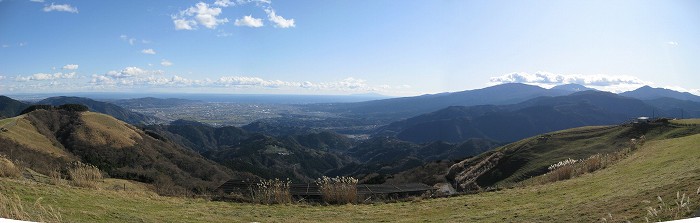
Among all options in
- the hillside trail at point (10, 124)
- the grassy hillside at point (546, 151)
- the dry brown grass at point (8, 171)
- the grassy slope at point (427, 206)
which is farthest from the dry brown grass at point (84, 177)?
the hillside trail at point (10, 124)

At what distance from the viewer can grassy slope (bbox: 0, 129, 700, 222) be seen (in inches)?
340

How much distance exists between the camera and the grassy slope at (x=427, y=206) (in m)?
8.63

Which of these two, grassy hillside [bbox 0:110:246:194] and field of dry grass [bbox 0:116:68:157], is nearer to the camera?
field of dry grass [bbox 0:116:68:157]

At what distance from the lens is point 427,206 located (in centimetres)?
1269

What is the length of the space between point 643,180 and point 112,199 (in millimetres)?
14288

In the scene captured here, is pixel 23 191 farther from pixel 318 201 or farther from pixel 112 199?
pixel 318 201

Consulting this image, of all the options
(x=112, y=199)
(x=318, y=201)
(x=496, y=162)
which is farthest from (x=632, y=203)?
(x=496, y=162)

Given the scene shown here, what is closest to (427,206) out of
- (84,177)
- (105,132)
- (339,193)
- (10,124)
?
(339,193)

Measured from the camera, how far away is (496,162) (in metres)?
45.0

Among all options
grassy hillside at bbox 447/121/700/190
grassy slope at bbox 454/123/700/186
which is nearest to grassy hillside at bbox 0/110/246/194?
grassy hillside at bbox 447/121/700/190

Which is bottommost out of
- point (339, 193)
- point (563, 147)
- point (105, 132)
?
point (105, 132)

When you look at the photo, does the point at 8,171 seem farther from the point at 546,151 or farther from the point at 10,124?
the point at 10,124

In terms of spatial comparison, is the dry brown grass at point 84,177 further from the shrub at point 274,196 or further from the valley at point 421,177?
the shrub at point 274,196

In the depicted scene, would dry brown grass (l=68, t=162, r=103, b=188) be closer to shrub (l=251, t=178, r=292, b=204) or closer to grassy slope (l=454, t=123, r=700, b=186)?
shrub (l=251, t=178, r=292, b=204)
